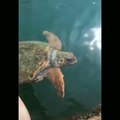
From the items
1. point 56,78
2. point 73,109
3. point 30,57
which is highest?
point 30,57

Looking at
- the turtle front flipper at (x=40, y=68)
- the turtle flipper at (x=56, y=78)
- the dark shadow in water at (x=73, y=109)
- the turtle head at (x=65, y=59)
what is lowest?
the dark shadow in water at (x=73, y=109)

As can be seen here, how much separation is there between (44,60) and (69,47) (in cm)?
14

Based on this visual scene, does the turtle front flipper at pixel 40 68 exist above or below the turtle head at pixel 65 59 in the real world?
below

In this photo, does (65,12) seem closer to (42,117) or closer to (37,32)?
(37,32)

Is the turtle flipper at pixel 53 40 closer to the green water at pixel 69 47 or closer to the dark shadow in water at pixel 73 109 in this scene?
the green water at pixel 69 47

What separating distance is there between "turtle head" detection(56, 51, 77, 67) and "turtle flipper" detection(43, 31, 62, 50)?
36mm

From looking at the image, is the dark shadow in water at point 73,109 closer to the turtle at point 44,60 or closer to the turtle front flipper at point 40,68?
the turtle at point 44,60

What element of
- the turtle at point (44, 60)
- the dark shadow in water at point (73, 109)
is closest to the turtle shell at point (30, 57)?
the turtle at point (44, 60)

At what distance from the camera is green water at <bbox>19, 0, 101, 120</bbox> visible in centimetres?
115

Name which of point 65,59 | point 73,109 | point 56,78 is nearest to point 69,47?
point 65,59

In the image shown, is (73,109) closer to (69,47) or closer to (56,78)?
(56,78)

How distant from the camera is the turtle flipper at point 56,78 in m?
1.16

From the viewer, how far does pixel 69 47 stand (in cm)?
119

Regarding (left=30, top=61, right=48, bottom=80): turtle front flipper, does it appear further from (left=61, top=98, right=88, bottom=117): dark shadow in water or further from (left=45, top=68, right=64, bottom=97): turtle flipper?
(left=61, top=98, right=88, bottom=117): dark shadow in water
